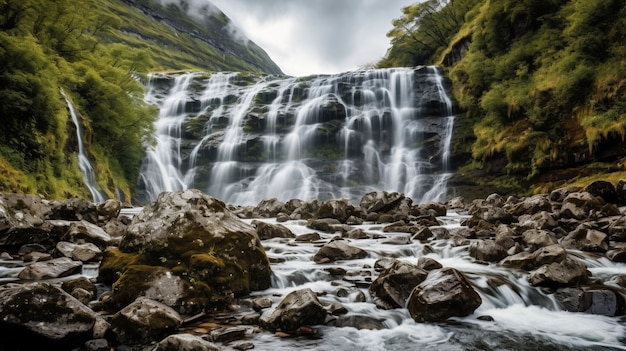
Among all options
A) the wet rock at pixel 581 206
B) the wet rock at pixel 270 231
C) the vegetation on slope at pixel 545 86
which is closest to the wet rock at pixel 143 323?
the wet rock at pixel 270 231

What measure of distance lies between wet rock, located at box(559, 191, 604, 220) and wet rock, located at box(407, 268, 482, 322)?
7.51 meters

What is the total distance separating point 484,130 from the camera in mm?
24234

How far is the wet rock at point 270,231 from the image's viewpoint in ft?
32.8

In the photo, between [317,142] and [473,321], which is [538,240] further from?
[317,142]

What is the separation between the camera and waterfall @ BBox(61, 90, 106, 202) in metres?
18.1

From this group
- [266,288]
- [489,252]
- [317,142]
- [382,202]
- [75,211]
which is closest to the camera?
[266,288]

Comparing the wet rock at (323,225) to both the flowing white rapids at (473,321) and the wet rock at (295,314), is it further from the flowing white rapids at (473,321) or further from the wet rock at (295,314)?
the wet rock at (295,314)

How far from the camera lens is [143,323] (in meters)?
3.72

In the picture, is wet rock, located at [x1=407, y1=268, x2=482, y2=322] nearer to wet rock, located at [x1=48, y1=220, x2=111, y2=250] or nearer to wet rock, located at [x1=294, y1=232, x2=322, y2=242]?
wet rock, located at [x1=294, y1=232, x2=322, y2=242]

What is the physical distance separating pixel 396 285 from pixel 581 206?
869 cm

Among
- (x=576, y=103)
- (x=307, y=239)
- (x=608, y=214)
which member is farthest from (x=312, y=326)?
(x=576, y=103)

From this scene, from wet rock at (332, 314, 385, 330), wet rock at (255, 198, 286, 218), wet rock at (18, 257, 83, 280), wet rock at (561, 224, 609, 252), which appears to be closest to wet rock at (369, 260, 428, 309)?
wet rock at (332, 314, 385, 330)

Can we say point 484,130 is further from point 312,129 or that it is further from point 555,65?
point 312,129

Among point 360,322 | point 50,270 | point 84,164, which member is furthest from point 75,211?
point 84,164
